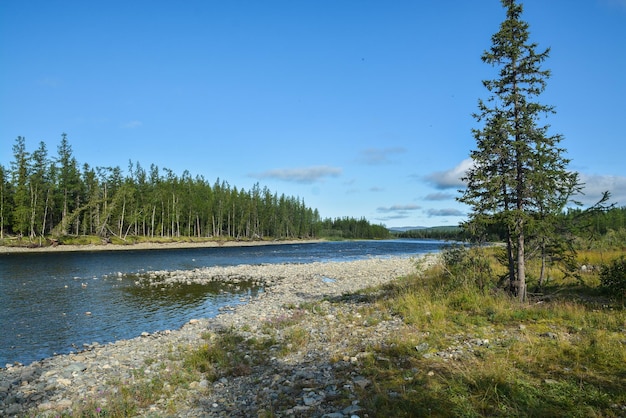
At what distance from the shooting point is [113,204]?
81.5 metres

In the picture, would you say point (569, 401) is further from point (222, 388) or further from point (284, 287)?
point (284, 287)

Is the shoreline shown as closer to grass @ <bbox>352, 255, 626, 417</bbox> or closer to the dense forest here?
the dense forest

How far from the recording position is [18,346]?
44.6 ft

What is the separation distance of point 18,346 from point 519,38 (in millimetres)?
22435

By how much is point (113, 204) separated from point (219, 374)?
85.3 m

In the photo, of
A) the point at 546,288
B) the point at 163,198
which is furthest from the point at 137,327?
the point at 163,198

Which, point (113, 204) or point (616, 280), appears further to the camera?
point (113, 204)

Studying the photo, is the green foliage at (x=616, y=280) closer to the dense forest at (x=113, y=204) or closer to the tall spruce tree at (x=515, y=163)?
the tall spruce tree at (x=515, y=163)

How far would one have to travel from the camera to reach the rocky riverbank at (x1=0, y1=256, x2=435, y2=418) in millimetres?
6863

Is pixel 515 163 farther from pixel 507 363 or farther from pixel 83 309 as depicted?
pixel 83 309

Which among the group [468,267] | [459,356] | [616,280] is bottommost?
[459,356]

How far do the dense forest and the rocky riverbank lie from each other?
74474mm

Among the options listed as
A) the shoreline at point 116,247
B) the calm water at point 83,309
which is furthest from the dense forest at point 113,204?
the calm water at point 83,309

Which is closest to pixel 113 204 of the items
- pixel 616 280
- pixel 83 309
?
pixel 83 309
